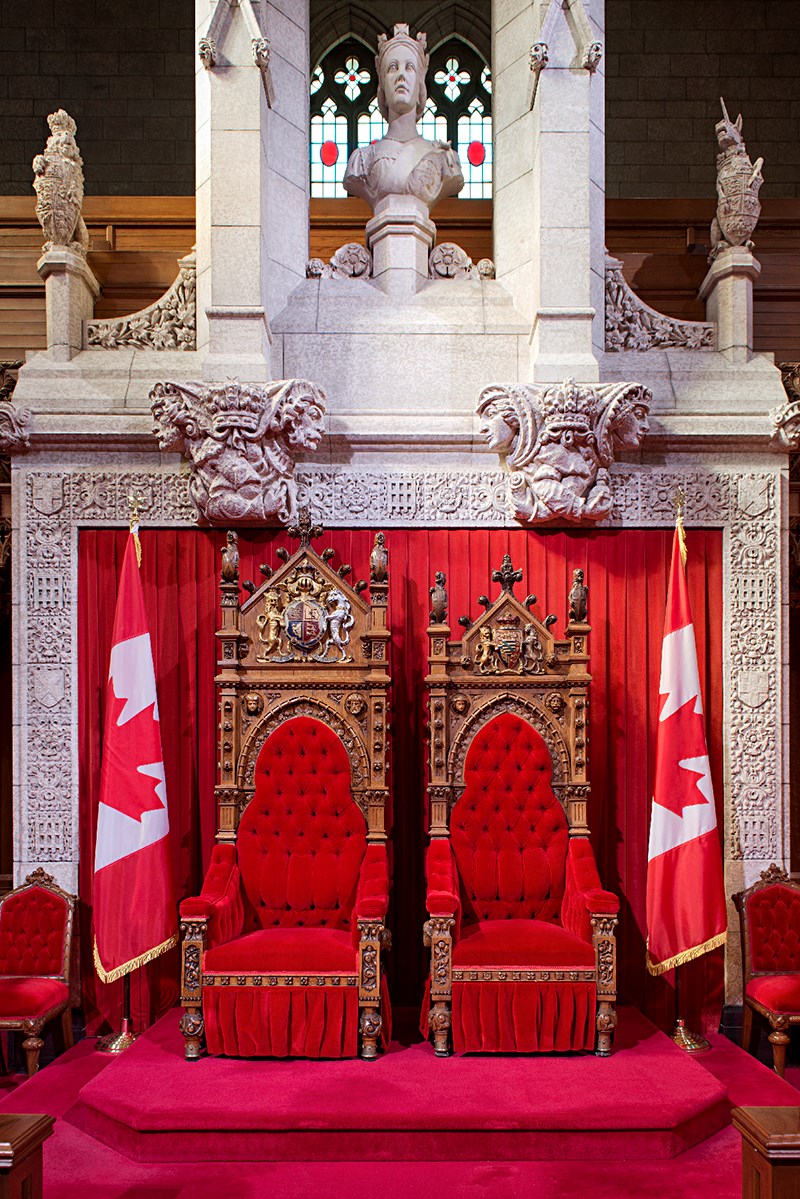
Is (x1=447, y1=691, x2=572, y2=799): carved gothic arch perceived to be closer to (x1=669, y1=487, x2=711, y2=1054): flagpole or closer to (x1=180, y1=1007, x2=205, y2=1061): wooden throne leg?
(x1=669, y1=487, x2=711, y2=1054): flagpole

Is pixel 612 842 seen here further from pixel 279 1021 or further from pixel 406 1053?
pixel 279 1021

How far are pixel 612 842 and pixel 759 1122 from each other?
7.74ft

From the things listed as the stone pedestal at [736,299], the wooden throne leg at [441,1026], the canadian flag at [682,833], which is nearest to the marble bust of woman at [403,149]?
the stone pedestal at [736,299]

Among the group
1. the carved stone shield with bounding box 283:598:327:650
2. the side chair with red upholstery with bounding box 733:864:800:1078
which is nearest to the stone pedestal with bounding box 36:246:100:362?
the carved stone shield with bounding box 283:598:327:650

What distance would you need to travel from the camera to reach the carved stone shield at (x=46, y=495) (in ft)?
16.8

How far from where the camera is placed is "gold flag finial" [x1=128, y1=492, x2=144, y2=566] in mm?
4918

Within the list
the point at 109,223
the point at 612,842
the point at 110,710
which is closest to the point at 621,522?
the point at 612,842

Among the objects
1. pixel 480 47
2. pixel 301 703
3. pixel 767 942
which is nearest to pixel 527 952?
pixel 767 942

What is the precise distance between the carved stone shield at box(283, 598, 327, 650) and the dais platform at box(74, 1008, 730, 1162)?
1.71 metres

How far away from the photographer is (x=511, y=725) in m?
4.70

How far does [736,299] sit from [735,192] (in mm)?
517

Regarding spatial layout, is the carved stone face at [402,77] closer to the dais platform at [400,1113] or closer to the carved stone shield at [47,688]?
the carved stone shield at [47,688]

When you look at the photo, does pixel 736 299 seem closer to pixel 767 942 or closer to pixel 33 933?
pixel 767 942

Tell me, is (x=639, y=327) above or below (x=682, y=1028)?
above
